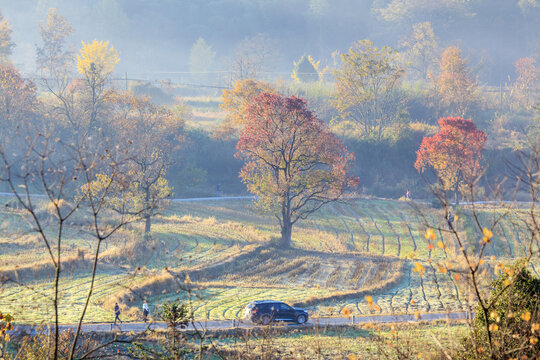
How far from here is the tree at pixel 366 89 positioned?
7475cm

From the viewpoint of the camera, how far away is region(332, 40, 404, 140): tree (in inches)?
2943

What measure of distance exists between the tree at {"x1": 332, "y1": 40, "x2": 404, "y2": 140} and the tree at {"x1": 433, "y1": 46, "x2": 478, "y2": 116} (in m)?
7.31

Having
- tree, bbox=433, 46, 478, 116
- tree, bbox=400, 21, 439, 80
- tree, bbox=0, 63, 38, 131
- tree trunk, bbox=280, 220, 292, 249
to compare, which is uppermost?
tree, bbox=400, 21, 439, 80

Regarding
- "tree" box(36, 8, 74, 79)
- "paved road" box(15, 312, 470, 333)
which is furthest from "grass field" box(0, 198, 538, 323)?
"tree" box(36, 8, 74, 79)

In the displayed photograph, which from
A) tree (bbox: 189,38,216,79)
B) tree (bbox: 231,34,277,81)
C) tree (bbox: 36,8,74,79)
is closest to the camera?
tree (bbox: 36,8,74,79)

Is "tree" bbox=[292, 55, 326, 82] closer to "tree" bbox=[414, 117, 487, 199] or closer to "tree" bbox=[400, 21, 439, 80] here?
"tree" bbox=[400, 21, 439, 80]

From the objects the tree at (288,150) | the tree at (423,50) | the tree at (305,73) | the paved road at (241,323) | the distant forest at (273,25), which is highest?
the distant forest at (273,25)

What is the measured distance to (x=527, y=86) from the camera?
343ft

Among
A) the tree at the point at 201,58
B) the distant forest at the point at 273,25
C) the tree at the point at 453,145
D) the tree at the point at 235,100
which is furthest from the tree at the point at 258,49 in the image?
the tree at the point at 453,145

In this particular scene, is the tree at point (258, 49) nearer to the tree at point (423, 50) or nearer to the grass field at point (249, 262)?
the tree at point (423, 50)

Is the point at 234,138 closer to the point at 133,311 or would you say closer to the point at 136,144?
the point at 136,144

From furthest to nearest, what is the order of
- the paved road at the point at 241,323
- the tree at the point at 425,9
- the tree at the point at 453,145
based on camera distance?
the tree at the point at 425,9 < the tree at the point at 453,145 < the paved road at the point at 241,323

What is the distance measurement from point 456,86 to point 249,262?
5422cm

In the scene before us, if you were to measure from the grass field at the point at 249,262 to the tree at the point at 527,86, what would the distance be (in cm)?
5072
